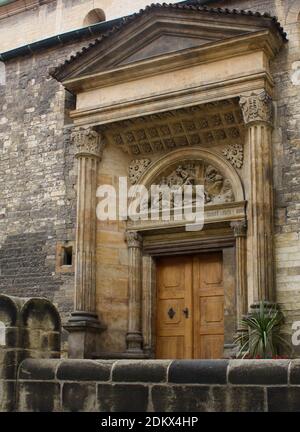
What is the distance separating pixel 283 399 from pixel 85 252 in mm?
7305

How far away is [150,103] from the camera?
11828mm

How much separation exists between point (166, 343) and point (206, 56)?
4.94m

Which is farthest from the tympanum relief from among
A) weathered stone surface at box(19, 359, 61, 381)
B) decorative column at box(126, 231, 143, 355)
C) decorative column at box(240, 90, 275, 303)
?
weathered stone surface at box(19, 359, 61, 381)

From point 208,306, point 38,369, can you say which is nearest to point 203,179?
point 208,306

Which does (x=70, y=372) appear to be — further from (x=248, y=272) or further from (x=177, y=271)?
(x=177, y=271)

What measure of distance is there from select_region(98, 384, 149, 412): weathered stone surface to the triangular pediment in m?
6.96

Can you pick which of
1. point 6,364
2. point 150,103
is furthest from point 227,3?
point 6,364

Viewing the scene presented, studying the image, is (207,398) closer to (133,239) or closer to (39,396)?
(39,396)

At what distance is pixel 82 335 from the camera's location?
11.4m

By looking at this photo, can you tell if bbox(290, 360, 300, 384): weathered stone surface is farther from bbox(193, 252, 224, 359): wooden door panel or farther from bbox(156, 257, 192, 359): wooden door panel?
bbox(156, 257, 192, 359): wooden door panel

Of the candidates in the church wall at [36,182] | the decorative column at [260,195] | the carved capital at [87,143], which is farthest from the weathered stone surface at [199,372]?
the carved capital at [87,143]

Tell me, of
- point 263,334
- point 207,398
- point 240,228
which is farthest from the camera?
point 240,228
